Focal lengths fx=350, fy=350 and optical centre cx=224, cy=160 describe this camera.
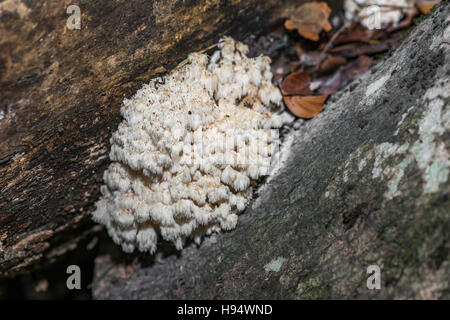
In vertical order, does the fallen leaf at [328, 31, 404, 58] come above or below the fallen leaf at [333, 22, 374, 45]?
below

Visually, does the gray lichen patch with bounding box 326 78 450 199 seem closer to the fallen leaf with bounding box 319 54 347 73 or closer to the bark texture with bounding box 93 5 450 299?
the bark texture with bounding box 93 5 450 299

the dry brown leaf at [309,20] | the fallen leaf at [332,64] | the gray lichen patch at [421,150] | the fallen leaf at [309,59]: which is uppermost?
the dry brown leaf at [309,20]

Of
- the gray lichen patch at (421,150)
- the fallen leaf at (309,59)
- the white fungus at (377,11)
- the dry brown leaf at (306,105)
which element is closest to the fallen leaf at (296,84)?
the dry brown leaf at (306,105)

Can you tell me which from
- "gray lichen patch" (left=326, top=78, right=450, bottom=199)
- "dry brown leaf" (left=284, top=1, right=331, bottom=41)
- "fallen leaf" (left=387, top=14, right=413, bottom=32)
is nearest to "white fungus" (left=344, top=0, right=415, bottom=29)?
"fallen leaf" (left=387, top=14, right=413, bottom=32)

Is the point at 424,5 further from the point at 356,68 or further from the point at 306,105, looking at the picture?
the point at 306,105

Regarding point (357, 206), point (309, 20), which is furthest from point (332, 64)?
point (357, 206)

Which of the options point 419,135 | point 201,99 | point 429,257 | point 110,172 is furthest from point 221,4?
point 429,257

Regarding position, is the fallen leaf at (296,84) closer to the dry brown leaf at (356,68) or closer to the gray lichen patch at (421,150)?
the dry brown leaf at (356,68)
